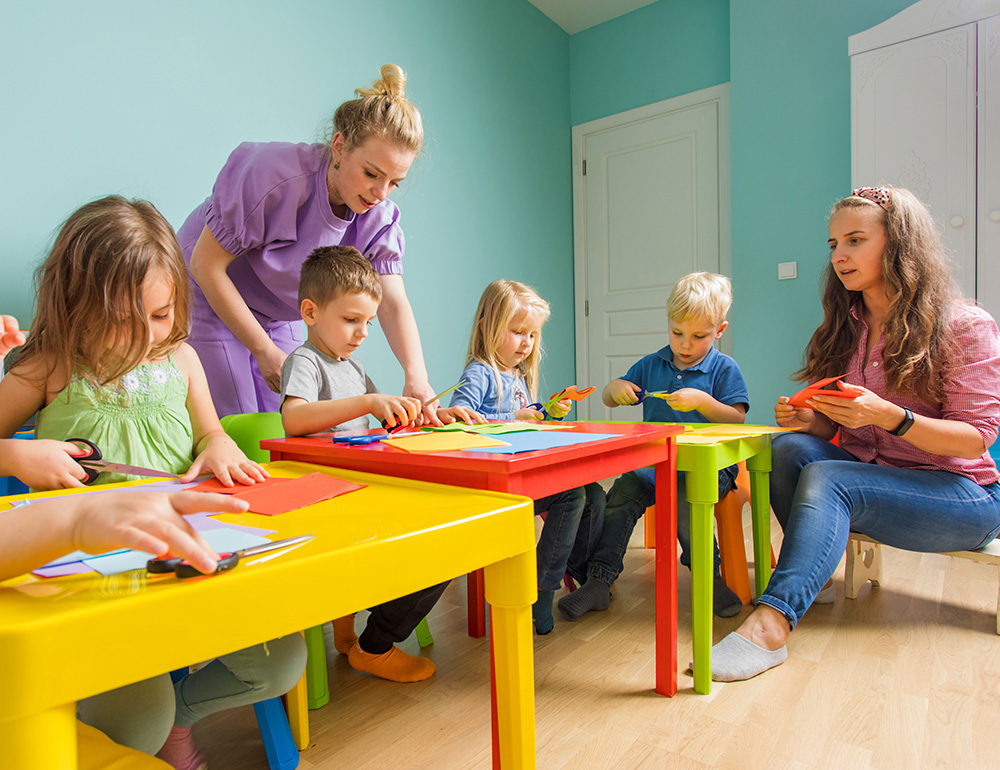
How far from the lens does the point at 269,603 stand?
387 mm

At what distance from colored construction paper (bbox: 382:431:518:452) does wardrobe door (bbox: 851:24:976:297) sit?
232cm

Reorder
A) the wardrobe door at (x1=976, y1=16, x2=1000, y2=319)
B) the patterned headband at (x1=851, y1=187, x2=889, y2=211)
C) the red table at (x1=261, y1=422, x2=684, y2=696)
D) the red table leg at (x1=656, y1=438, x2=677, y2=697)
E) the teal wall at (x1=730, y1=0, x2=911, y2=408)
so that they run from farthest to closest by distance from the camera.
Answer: the teal wall at (x1=730, y1=0, x2=911, y2=408) < the wardrobe door at (x1=976, y1=16, x2=1000, y2=319) < the patterned headband at (x1=851, y1=187, x2=889, y2=211) < the red table leg at (x1=656, y1=438, x2=677, y2=697) < the red table at (x1=261, y1=422, x2=684, y2=696)

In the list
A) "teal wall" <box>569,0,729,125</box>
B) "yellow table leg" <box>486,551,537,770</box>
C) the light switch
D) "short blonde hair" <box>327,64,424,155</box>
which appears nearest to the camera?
"yellow table leg" <box>486,551,537,770</box>

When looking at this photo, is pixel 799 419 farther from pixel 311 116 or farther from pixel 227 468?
pixel 311 116

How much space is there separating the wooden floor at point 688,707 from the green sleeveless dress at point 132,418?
0.47 meters

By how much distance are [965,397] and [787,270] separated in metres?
1.86

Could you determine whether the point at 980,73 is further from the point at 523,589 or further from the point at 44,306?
the point at 44,306

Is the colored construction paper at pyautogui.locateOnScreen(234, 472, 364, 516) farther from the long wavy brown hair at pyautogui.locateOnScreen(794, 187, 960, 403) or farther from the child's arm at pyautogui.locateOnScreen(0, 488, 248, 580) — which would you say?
the long wavy brown hair at pyautogui.locateOnScreen(794, 187, 960, 403)

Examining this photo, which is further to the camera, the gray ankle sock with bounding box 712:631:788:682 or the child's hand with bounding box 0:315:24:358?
the gray ankle sock with bounding box 712:631:788:682

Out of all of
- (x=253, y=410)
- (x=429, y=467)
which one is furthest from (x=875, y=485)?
(x=253, y=410)

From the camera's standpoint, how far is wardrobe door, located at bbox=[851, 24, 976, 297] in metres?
2.36

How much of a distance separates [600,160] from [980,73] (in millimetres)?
1920

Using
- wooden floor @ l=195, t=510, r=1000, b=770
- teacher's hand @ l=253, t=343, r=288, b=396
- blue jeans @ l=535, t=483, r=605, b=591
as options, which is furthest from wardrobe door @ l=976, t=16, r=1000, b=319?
teacher's hand @ l=253, t=343, r=288, b=396

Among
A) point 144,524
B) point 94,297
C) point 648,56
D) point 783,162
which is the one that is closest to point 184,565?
point 144,524
